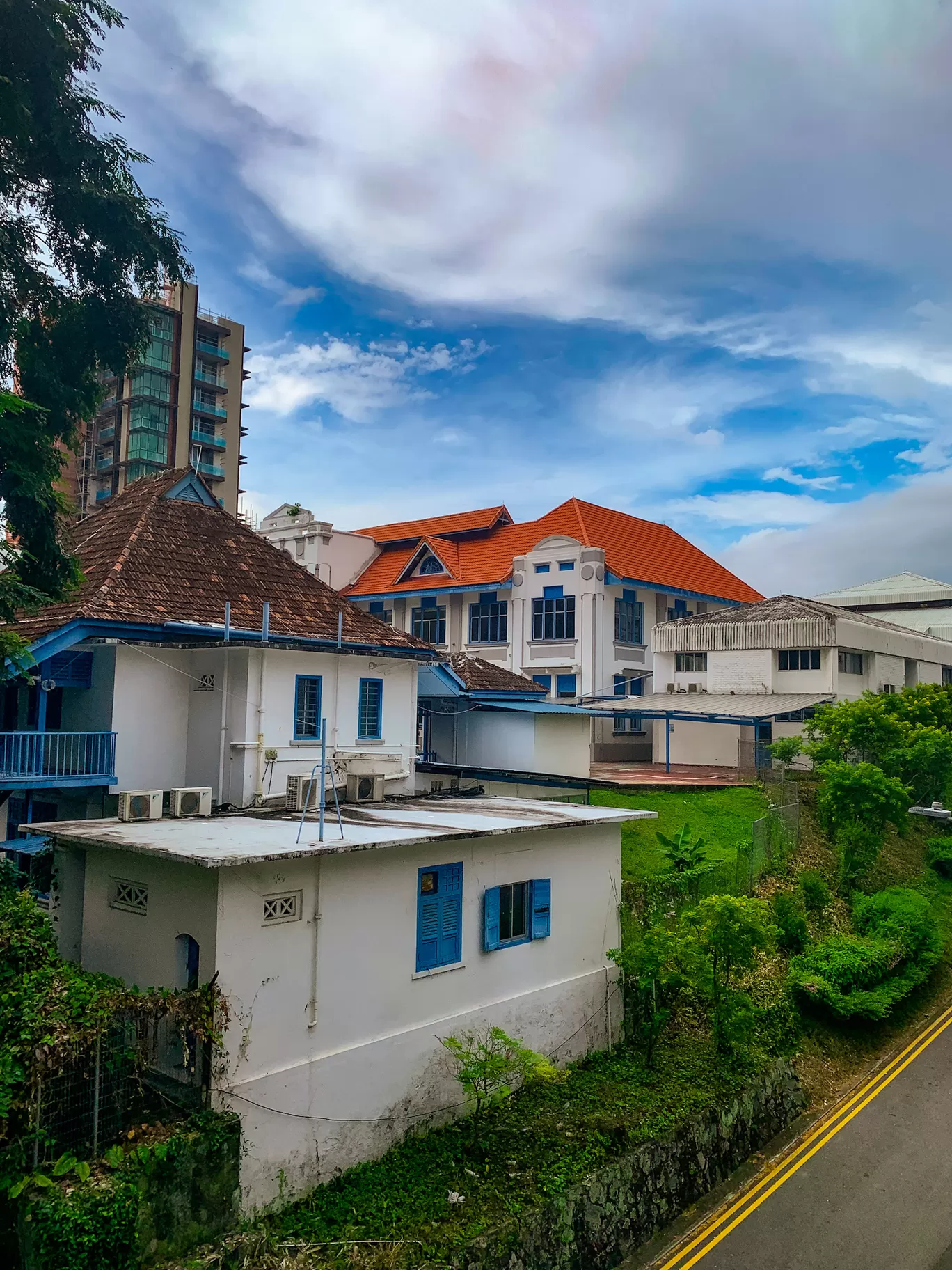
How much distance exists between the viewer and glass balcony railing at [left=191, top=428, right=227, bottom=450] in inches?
2322

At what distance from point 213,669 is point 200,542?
410 cm

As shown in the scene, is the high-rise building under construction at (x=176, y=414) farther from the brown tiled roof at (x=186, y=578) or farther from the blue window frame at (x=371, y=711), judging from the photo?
the blue window frame at (x=371, y=711)

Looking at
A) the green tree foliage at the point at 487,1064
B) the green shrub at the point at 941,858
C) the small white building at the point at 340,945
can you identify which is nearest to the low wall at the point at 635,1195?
the green tree foliage at the point at 487,1064

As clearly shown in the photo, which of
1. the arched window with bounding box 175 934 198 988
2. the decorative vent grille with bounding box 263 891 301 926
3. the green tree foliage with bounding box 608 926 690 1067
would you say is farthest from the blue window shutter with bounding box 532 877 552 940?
the arched window with bounding box 175 934 198 988

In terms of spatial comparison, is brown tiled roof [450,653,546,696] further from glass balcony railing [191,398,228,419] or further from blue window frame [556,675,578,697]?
glass balcony railing [191,398,228,419]

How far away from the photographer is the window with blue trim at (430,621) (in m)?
42.1

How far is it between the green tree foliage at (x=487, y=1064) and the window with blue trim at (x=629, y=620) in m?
26.7

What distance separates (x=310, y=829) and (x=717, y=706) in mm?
22578

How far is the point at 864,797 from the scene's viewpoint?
23.6 meters

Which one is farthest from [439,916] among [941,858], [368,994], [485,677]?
[941,858]

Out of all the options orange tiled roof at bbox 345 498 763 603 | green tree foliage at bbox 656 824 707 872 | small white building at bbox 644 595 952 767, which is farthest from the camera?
orange tiled roof at bbox 345 498 763 603

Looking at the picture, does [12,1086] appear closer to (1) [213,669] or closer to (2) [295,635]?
(1) [213,669]

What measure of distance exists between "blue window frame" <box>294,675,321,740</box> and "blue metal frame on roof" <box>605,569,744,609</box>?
21730mm

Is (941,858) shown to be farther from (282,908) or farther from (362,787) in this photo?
(282,908)
